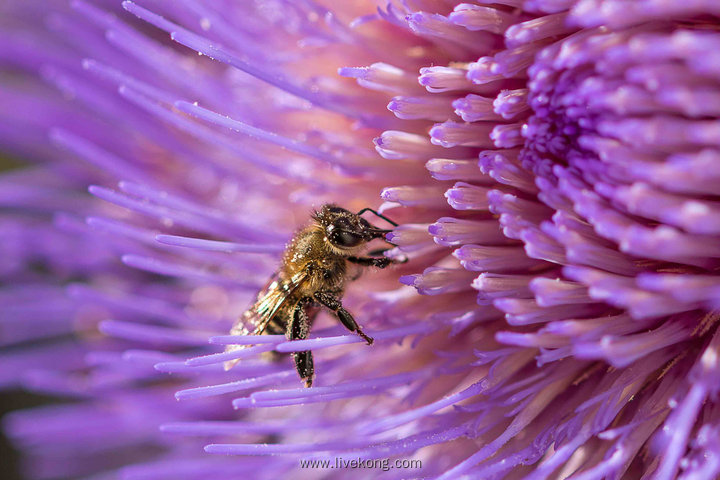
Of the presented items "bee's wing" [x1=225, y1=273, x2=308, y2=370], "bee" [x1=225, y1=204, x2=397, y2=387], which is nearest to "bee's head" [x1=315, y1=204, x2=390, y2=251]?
"bee" [x1=225, y1=204, x2=397, y2=387]

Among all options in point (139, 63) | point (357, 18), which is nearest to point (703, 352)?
point (357, 18)

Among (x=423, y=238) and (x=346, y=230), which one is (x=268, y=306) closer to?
(x=346, y=230)

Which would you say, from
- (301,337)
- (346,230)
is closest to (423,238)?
(346,230)

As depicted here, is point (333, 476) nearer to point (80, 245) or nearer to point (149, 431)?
point (149, 431)

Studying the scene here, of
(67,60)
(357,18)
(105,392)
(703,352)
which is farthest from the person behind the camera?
(67,60)

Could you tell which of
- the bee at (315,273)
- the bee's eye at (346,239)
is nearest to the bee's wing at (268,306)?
the bee at (315,273)

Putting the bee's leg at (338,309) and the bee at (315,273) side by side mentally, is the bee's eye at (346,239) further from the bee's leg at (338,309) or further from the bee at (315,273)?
the bee's leg at (338,309)

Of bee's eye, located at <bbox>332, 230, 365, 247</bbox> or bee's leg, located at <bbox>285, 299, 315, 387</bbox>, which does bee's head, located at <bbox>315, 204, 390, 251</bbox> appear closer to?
bee's eye, located at <bbox>332, 230, 365, 247</bbox>
